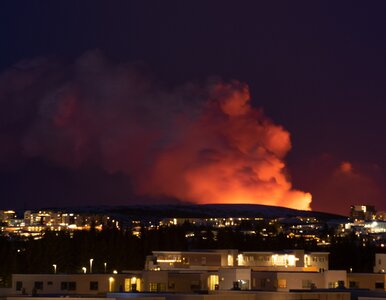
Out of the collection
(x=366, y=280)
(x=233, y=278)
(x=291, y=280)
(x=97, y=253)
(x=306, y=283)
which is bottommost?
(x=233, y=278)

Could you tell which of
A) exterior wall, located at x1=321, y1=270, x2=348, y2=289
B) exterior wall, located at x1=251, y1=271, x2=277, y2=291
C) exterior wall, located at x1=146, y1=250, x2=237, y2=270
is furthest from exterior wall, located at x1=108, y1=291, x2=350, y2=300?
exterior wall, located at x1=146, y1=250, x2=237, y2=270

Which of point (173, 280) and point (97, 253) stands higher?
point (97, 253)

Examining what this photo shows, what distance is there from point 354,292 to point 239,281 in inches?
475

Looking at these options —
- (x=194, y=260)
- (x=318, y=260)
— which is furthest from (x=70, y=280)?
(x=318, y=260)

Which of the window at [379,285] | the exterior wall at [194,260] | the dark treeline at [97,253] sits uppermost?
the dark treeline at [97,253]

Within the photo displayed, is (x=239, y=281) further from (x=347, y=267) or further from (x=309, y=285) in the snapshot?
(x=347, y=267)

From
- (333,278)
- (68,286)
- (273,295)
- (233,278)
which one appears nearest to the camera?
(273,295)

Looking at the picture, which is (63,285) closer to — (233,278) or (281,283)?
(233,278)

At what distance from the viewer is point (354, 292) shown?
46.1 meters

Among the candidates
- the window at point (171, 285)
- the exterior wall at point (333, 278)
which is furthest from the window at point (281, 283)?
the window at point (171, 285)

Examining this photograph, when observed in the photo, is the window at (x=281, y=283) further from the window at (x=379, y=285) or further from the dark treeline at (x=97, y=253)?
the dark treeline at (x=97, y=253)

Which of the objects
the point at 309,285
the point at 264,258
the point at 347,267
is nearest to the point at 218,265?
the point at 264,258

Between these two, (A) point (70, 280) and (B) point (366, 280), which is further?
(B) point (366, 280)

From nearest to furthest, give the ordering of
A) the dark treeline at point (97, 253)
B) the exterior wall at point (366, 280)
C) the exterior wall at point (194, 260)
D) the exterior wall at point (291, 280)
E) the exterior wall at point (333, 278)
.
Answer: the exterior wall at point (291, 280)
the exterior wall at point (333, 278)
the exterior wall at point (366, 280)
the exterior wall at point (194, 260)
the dark treeline at point (97, 253)
